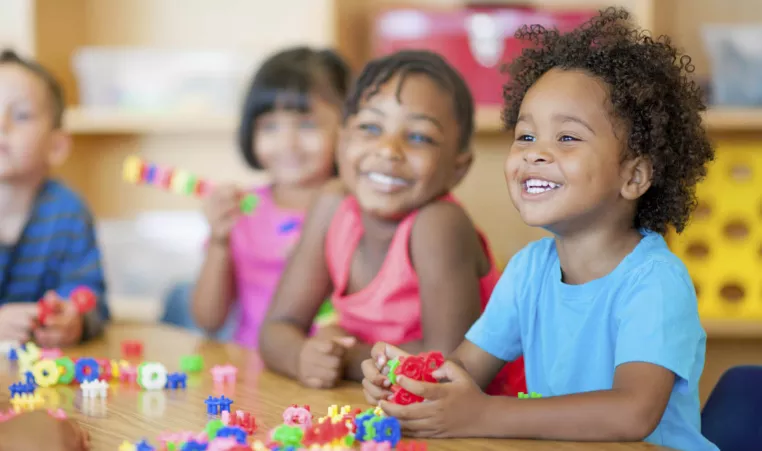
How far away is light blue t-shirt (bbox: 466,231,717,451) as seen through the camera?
3.27 feet

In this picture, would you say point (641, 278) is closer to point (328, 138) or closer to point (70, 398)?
point (70, 398)

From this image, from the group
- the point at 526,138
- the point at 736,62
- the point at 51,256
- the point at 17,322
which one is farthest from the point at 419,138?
the point at 736,62

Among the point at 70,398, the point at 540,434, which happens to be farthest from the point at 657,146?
the point at 70,398

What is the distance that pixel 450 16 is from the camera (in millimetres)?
2281

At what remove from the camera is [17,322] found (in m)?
1.66

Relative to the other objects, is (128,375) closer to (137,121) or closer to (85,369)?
(85,369)

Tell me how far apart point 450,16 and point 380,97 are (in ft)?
3.17

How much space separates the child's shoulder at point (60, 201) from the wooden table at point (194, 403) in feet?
1.47

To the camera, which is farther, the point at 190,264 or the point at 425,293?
the point at 190,264

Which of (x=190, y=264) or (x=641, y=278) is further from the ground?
(x=641, y=278)

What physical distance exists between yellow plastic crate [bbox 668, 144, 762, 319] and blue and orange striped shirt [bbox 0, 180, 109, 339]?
134 cm

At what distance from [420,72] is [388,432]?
61cm

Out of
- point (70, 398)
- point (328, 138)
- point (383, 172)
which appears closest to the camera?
point (70, 398)

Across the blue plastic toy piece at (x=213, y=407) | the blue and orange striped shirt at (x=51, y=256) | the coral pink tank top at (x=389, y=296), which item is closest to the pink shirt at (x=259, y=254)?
the blue and orange striped shirt at (x=51, y=256)
